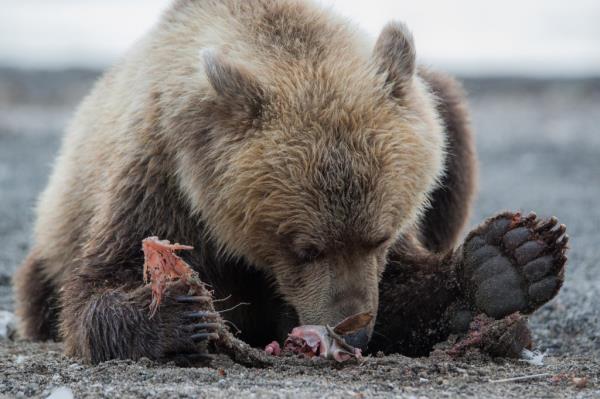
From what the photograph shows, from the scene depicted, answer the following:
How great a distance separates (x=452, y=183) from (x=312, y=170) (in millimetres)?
2147

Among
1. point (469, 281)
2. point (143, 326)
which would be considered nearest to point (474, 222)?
point (469, 281)

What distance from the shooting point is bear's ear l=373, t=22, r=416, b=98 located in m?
5.07

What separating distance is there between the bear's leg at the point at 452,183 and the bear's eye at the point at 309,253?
70.7 inches

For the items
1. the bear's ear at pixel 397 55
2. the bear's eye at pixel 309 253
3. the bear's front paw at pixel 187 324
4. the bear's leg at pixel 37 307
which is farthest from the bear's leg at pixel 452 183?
the bear's leg at pixel 37 307

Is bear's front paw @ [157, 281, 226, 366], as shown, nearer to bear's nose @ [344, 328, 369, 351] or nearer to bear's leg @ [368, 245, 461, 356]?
bear's nose @ [344, 328, 369, 351]

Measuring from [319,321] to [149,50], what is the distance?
1853 millimetres

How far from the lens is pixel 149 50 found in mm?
5754

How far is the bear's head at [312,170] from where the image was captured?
4.63 m

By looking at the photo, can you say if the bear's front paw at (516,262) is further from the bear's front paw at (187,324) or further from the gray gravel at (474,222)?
the bear's front paw at (187,324)

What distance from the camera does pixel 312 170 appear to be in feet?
15.1

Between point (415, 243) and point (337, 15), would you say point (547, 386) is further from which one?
point (337, 15)

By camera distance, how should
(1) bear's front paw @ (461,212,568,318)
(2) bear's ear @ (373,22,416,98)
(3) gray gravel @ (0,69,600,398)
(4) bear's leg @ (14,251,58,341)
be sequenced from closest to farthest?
1. (3) gray gravel @ (0,69,600,398)
2. (1) bear's front paw @ (461,212,568,318)
3. (2) bear's ear @ (373,22,416,98)
4. (4) bear's leg @ (14,251,58,341)

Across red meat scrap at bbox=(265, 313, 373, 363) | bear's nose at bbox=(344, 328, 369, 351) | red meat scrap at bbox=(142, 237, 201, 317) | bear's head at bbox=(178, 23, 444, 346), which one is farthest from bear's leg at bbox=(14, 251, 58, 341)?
bear's nose at bbox=(344, 328, 369, 351)

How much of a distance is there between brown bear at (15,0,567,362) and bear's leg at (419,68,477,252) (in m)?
0.82
